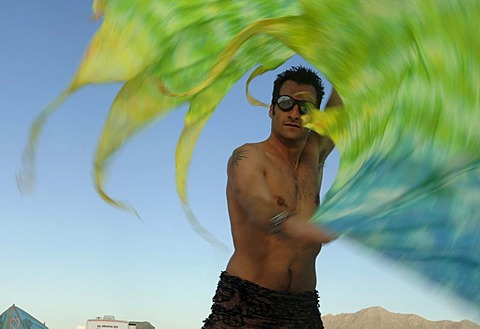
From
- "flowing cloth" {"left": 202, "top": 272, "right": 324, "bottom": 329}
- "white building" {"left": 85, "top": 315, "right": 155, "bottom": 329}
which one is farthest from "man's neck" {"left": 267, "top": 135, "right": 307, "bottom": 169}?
"white building" {"left": 85, "top": 315, "right": 155, "bottom": 329}

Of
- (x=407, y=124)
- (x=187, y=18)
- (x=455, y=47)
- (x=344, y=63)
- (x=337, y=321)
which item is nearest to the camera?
(x=455, y=47)

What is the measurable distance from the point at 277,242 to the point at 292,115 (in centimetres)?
64

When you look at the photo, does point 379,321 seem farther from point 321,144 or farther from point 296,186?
point 296,186

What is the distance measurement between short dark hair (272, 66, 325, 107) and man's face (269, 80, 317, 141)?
2 cm

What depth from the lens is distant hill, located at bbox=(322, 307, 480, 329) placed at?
130 m

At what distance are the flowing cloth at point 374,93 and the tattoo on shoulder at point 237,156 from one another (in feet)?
1.44

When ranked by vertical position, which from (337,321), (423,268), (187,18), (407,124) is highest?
(337,321)

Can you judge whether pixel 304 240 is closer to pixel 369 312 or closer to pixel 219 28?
pixel 219 28

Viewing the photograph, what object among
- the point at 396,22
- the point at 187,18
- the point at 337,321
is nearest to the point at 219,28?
the point at 187,18

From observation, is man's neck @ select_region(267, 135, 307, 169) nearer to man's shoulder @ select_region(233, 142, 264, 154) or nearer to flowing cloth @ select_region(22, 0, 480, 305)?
man's shoulder @ select_region(233, 142, 264, 154)

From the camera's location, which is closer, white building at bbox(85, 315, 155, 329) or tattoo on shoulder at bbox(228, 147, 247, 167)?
tattoo on shoulder at bbox(228, 147, 247, 167)

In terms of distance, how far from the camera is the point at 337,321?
5374 inches

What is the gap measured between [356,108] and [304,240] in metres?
0.66

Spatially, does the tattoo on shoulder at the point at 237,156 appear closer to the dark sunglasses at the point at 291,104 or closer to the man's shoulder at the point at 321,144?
the dark sunglasses at the point at 291,104
